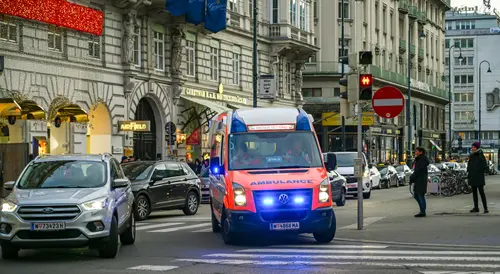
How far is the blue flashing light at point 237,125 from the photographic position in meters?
18.4

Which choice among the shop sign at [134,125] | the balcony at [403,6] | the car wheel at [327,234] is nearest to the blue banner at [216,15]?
the shop sign at [134,125]

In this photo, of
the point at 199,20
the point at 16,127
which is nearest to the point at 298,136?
the point at 16,127

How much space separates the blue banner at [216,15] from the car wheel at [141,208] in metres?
22.4

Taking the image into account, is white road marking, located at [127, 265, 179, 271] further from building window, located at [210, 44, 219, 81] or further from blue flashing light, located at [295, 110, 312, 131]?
building window, located at [210, 44, 219, 81]

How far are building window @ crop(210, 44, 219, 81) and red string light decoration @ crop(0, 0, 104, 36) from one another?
1163 centimetres

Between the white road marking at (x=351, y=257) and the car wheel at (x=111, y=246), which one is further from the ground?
the car wheel at (x=111, y=246)

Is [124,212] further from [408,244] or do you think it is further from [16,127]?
[16,127]

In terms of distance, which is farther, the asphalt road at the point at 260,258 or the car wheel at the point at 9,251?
the car wheel at the point at 9,251

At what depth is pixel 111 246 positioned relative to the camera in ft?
49.9

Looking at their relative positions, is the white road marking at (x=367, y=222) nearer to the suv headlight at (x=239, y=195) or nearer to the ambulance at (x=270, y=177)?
the ambulance at (x=270, y=177)

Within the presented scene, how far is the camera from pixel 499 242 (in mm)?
17062

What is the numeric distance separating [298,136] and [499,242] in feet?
13.7

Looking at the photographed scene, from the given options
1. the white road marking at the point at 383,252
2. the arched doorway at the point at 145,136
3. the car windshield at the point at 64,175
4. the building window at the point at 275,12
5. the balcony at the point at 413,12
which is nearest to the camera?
the white road marking at the point at 383,252

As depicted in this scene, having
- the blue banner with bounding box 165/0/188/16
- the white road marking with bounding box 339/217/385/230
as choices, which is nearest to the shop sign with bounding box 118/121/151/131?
the blue banner with bounding box 165/0/188/16
